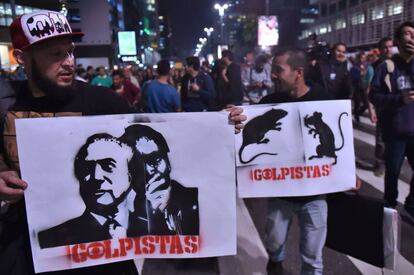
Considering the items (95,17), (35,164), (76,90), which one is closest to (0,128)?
(35,164)

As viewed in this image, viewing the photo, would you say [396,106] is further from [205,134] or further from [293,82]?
[205,134]

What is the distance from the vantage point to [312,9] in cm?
10869

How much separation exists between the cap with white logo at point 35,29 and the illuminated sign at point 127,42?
10.3m

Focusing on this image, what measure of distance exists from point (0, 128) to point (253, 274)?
2768mm

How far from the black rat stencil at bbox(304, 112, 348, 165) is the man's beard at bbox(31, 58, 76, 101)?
67.9 inches

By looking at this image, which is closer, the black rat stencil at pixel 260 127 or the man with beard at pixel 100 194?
the man with beard at pixel 100 194

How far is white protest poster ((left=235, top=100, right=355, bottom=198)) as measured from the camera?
3070mm

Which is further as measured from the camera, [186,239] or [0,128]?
[186,239]

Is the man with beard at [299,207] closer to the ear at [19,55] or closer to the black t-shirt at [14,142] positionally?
the black t-shirt at [14,142]

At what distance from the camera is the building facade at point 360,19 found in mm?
44656

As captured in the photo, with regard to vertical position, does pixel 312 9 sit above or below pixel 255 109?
above

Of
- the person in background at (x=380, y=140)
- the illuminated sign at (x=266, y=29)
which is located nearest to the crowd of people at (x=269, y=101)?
the person in background at (x=380, y=140)

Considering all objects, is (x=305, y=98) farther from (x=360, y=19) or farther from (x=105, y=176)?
(x=360, y=19)

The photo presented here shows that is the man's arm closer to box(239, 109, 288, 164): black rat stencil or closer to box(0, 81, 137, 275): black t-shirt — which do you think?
box(0, 81, 137, 275): black t-shirt
